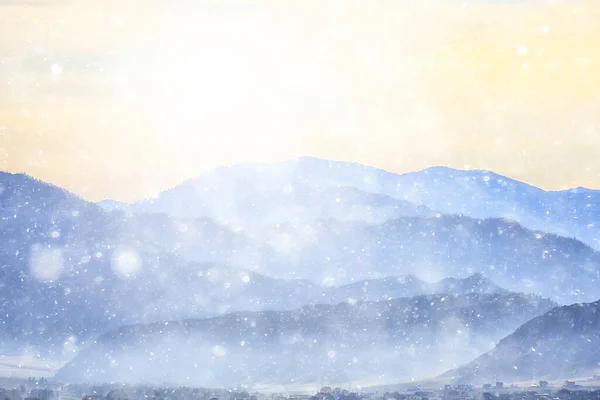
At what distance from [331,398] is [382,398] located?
39.3 ft

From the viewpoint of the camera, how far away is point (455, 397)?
621 ft

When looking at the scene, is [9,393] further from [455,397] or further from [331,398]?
[455,397]

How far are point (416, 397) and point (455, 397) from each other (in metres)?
10.7

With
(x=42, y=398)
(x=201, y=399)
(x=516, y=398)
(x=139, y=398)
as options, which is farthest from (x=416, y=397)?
(x=42, y=398)

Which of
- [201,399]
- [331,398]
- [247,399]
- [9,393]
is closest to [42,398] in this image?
[9,393]

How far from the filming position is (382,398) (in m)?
190

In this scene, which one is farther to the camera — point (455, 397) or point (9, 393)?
point (455, 397)

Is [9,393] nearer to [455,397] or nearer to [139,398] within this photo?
[139,398]

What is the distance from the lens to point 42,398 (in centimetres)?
18025

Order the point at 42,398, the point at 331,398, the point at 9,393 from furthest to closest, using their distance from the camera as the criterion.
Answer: the point at 331,398, the point at 42,398, the point at 9,393

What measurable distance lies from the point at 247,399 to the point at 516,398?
61575 mm

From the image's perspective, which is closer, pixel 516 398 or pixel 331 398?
pixel 516 398

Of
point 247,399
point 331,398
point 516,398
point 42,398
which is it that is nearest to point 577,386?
point 516,398

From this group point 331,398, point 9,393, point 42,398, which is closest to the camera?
point 9,393
